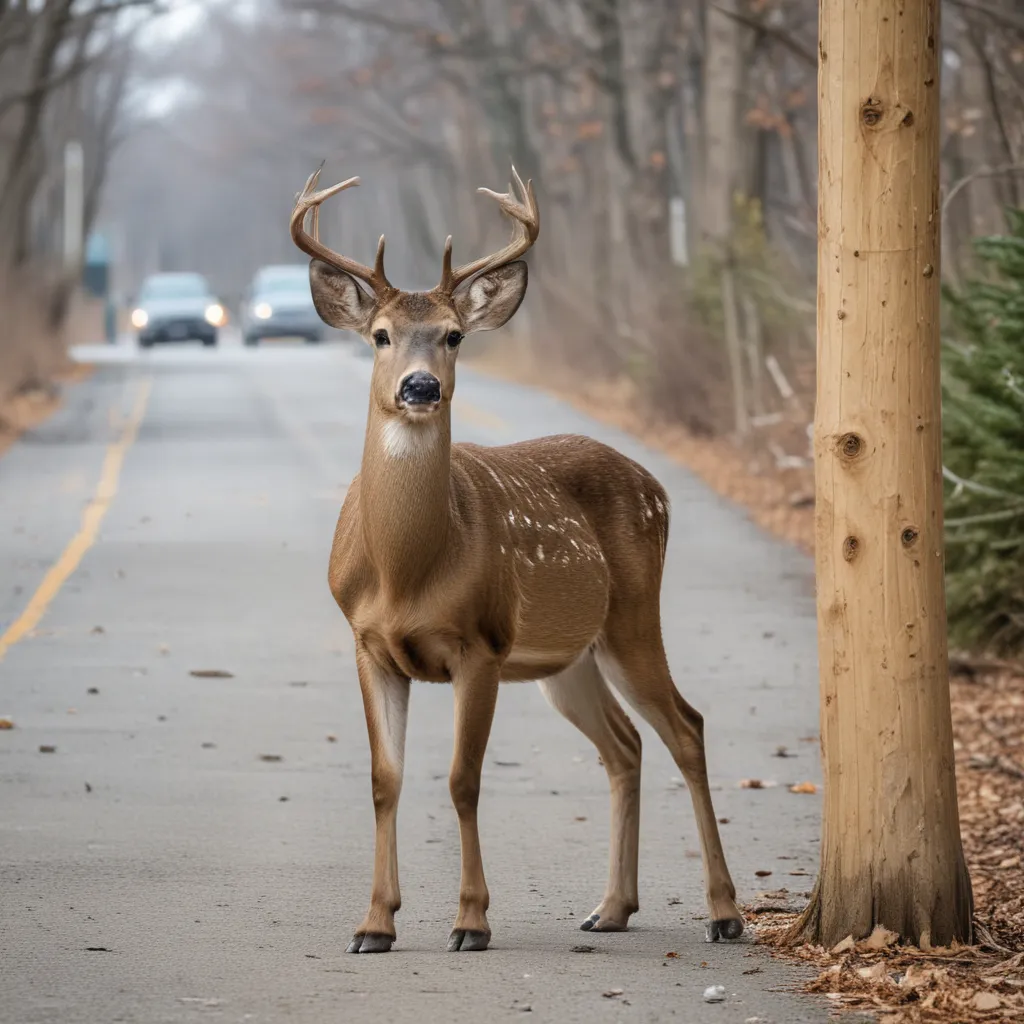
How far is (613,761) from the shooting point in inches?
341

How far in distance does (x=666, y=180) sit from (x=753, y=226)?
1305 centimetres

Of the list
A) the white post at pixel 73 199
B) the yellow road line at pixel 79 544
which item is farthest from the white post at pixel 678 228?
the white post at pixel 73 199

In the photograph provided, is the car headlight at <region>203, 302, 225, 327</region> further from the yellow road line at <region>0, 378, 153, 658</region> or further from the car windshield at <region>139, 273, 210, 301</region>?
the yellow road line at <region>0, 378, 153, 658</region>

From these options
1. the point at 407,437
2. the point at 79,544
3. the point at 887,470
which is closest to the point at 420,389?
the point at 407,437

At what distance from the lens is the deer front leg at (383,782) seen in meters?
7.61

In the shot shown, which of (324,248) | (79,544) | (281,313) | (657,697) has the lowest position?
(657,697)

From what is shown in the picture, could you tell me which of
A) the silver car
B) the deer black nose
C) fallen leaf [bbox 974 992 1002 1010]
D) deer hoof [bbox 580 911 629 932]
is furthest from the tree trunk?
the silver car

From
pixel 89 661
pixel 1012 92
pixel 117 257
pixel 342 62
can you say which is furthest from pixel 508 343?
pixel 117 257

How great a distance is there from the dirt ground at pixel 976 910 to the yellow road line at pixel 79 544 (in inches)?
228

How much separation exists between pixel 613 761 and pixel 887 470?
66.9 inches

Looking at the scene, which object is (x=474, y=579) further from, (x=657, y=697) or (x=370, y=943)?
(x=370, y=943)

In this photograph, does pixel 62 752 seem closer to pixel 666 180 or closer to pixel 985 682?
pixel 985 682

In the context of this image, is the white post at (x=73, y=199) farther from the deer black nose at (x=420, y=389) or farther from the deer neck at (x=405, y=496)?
the deer black nose at (x=420, y=389)

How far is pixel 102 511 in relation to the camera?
22.4 meters
